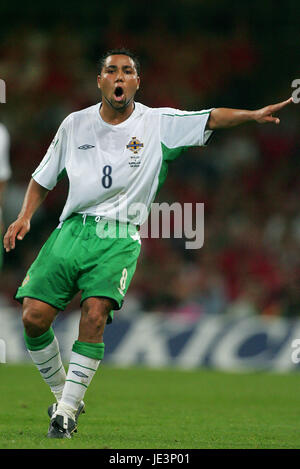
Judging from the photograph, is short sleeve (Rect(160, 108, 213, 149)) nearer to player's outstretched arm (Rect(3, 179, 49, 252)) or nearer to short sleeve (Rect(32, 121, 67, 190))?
short sleeve (Rect(32, 121, 67, 190))

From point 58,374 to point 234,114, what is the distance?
6.96 ft

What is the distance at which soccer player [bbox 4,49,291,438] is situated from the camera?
232 inches

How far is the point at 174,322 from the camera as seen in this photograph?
13.2 metres

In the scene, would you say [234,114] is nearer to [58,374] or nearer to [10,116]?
[58,374]

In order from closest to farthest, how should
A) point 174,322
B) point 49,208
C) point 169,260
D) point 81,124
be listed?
point 81,124 → point 174,322 → point 169,260 → point 49,208

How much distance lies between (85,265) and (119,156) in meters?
0.78

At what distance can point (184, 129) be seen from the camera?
20.3ft

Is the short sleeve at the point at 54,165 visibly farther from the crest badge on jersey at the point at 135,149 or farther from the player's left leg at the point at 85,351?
the player's left leg at the point at 85,351

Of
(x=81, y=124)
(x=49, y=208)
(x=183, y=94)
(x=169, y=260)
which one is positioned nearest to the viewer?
(x=81, y=124)

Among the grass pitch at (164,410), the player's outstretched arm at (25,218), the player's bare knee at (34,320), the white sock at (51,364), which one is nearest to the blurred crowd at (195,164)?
the grass pitch at (164,410)

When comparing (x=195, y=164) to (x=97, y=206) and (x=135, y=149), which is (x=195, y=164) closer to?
(x=135, y=149)

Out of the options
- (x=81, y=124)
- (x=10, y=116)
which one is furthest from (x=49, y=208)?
(x=81, y=124)

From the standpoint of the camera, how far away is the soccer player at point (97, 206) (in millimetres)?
5883

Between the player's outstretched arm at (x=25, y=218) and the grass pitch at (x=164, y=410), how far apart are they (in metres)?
1.25
